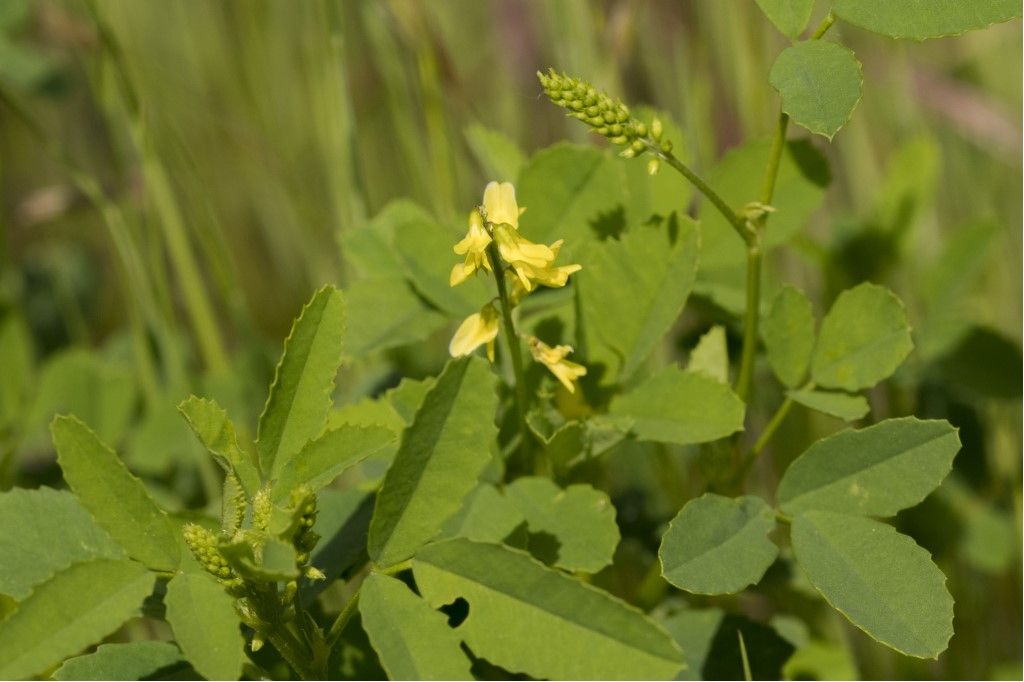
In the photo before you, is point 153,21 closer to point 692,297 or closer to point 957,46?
point 957,46

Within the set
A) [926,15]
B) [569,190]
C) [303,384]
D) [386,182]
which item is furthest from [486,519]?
[386,182]

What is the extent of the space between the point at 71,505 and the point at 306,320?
18cm

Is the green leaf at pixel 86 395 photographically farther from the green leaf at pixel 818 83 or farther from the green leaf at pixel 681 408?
the green leaf at pixel 818 83

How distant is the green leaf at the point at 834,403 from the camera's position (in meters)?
0.65

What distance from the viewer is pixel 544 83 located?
1.72 ft

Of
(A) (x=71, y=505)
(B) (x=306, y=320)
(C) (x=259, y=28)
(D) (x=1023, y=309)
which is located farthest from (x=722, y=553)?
(C) (x=259, y=28)

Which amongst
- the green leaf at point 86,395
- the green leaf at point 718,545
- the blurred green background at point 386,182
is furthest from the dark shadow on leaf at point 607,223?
the green leaf at point 86,395

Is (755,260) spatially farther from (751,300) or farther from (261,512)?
(261,512)

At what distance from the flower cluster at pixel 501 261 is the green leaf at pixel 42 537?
0.23m

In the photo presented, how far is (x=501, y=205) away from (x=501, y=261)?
0.03 m

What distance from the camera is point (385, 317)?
2.39ft

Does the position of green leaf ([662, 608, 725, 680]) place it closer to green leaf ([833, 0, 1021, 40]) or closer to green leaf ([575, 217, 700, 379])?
green leaf ([575, 217, 700, 379])

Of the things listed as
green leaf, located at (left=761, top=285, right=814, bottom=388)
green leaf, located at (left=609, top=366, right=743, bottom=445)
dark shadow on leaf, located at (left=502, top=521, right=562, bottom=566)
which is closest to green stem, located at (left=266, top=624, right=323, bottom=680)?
dark shadow on leaf, located at (left=502, top=521, right=562, bottom=566)

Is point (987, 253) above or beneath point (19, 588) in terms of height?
beneath
